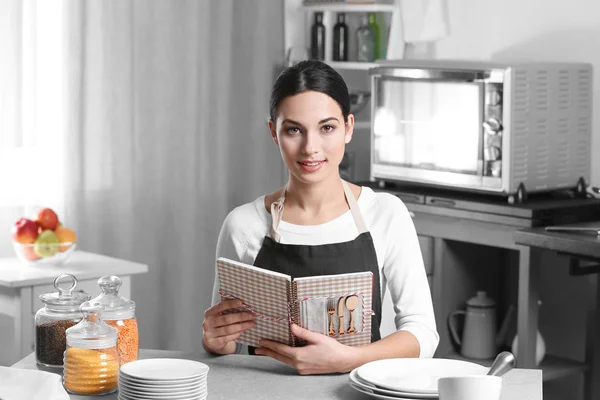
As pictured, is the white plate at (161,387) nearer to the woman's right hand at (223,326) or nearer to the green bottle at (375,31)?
the woman's right hand at (223,326)

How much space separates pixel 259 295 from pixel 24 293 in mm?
1493

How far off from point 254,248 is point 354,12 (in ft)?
7.71

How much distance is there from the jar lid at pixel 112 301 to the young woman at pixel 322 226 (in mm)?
226

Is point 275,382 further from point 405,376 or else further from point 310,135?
point 310,135

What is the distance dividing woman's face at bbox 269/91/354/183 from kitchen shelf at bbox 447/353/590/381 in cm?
155

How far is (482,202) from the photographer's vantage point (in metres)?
3.24

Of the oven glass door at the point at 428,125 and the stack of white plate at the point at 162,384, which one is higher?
the oven glass door at the point at 428,125

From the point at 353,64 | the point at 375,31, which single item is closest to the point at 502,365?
the point at 353,64

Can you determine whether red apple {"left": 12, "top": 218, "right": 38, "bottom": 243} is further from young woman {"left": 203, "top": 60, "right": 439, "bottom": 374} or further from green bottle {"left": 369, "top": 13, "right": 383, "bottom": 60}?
green bottle {"left": 369, "top": 13, "right": 383, "bottom": 60}

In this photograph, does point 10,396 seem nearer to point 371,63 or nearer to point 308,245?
point 308,245

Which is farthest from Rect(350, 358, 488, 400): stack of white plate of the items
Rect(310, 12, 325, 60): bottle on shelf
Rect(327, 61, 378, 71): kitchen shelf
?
Rect(310, 12, 325, 60): bottle on shelf

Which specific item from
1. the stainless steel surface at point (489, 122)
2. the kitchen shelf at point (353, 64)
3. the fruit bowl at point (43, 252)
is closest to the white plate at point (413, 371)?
the stainless steel surface at point (489, 122)

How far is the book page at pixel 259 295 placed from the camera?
5.90 feet

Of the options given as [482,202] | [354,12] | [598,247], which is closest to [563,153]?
[482,202]
